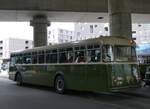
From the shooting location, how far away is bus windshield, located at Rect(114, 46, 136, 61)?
524 inches

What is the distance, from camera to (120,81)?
13133 mm

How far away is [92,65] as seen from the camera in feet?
44.4

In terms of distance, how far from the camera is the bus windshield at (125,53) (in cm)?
1332

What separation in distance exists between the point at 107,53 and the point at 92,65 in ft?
3.12

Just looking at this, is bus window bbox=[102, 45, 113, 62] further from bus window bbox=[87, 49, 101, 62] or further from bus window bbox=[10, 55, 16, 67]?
bus window bbox=[10, 55, 16, 67]

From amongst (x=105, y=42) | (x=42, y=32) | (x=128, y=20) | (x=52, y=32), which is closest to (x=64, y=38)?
(x=52, y=32)

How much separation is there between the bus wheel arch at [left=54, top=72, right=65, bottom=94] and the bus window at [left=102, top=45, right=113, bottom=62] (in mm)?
3509

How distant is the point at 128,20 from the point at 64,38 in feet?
288

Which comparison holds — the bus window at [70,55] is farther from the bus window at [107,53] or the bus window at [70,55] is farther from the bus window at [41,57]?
the bus window at [41,57]

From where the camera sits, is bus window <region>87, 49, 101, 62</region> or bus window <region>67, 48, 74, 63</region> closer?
bus window <region>87, 49, 101, 62</region>

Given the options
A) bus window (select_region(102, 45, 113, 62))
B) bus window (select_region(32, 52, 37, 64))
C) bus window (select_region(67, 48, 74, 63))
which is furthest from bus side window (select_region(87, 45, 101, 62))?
bus window (select_region(32, 52, 37, 64))

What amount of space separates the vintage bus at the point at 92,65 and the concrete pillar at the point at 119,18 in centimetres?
503

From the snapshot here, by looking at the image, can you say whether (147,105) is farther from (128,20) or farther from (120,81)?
(128,20)

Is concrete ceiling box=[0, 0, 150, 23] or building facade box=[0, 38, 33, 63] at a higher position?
building facade box=[0, 38, 33, 63]
